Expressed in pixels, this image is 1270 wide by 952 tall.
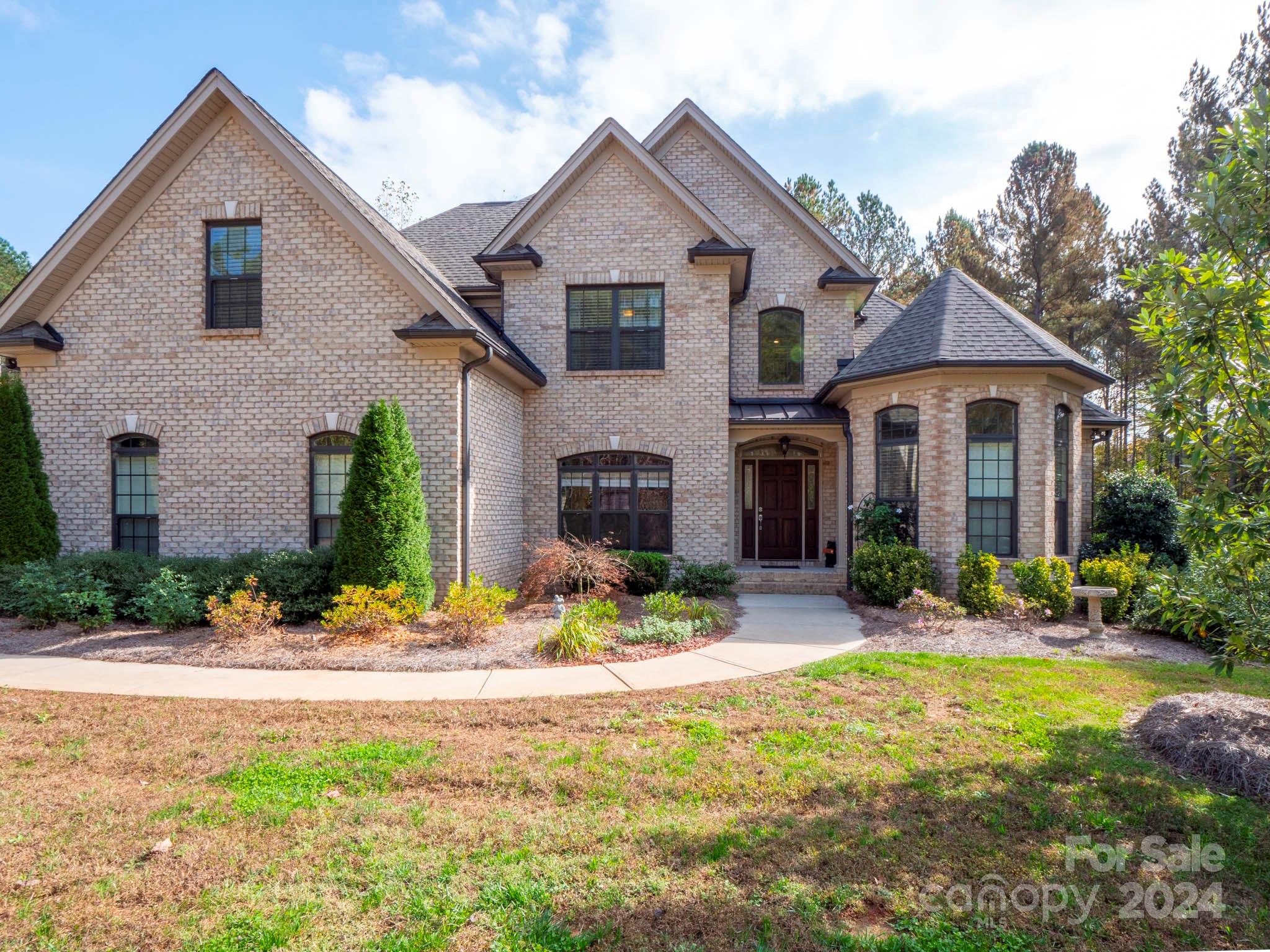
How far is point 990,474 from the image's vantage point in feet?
35.7

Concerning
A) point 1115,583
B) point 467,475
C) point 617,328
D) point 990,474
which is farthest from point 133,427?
point 1115,583

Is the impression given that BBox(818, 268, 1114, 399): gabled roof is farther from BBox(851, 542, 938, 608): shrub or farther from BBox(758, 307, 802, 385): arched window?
BBox(851, 542, 938, 608): shrub

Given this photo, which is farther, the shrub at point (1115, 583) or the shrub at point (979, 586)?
the shrub at point (979, 586)

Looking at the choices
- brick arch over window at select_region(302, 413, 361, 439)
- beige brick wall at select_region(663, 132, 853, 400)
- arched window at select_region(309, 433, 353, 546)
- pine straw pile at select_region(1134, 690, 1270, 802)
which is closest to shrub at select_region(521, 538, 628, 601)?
arched window at select_region(309, 433, 353, 546)

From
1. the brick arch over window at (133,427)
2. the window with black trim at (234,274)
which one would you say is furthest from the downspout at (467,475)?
the brick arch over window at (133,427)

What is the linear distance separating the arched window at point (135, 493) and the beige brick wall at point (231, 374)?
0.15 m

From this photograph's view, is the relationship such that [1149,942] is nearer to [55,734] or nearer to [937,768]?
[937,768]

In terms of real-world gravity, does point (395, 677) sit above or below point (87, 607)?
below

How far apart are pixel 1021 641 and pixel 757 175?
35.9 feet

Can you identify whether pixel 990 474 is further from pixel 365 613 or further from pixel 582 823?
pixel 365 613

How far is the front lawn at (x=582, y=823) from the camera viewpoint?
2.67m

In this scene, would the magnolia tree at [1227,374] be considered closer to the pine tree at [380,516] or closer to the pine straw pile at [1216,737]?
the pine straw pile at [1216,737]

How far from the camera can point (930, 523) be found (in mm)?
10922

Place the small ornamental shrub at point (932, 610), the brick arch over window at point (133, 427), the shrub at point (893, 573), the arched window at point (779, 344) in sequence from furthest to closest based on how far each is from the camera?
the arched window at point (779, 344) < the shrub at point (893, 573) < the brick arch over window at point (133, 427) < the small ornamental shrub at point (932, 610)
